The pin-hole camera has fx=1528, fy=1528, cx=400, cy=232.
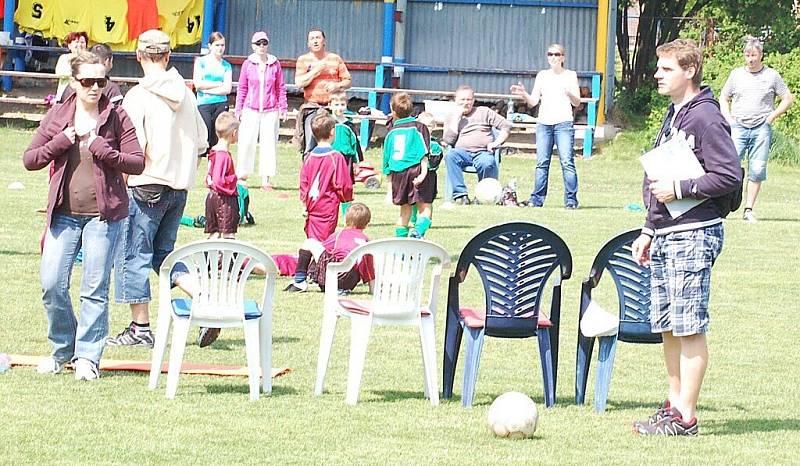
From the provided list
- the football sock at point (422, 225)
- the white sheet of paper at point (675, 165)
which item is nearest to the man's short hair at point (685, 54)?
the white sheet of paper at point (675, 165)

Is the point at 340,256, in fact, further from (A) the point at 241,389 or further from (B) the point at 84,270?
(B) the point at 84,270

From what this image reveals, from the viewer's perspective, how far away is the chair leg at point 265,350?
8545 mm

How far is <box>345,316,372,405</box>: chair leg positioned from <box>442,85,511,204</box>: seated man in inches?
417

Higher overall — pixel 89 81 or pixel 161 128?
pixel 89 81

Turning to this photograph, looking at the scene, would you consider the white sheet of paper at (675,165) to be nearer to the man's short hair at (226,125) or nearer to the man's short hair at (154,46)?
the man's short hair at (154,46)

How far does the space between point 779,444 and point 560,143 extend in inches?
454

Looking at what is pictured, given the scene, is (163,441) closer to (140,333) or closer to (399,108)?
(140,333)

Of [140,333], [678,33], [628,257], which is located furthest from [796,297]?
[678,33]

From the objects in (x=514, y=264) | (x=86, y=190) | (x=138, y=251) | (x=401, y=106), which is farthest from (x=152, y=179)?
(x=401, y=106)

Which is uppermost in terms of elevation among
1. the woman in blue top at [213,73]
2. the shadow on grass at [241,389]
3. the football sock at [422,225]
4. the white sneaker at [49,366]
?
the woman in blue top at [213,73]

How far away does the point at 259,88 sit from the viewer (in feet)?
64.6

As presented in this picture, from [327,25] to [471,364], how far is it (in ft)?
68.9

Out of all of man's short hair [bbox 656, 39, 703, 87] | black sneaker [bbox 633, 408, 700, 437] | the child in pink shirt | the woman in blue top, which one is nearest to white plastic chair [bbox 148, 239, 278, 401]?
black sneaker [bbox 633, 408, 700, 437]

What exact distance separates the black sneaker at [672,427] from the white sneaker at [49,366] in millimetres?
3433
